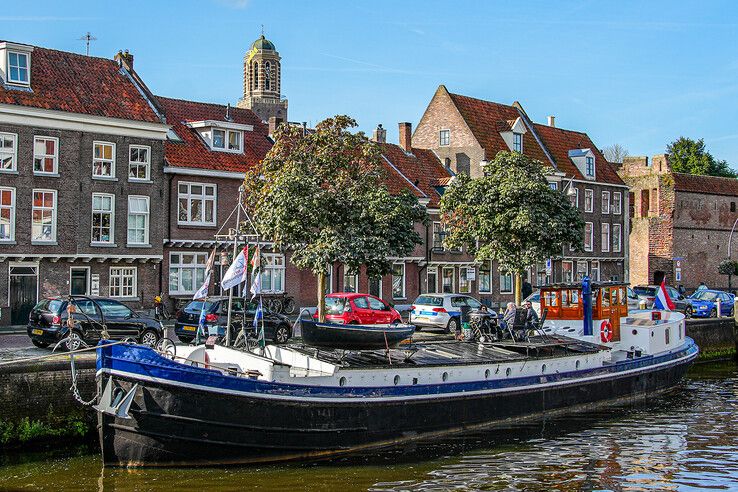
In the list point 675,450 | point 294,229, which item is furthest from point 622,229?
point 675,450

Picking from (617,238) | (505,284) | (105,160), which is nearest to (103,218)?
(105,160)

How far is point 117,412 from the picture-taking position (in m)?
17.0

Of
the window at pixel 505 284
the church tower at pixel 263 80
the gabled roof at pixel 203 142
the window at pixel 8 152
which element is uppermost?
the church tower at pixel 263 80

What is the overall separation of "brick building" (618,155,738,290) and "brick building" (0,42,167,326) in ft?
145

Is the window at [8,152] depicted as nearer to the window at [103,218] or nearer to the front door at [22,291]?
the window at [103,218]

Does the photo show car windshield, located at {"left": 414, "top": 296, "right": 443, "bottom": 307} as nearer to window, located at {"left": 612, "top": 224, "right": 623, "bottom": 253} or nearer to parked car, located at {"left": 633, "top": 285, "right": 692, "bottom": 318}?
parked car, located at {"left": 633, "top": 285, "right": 692, "bottom": 318}

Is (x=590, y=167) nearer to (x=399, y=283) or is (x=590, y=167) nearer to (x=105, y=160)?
(x=399, y=283)

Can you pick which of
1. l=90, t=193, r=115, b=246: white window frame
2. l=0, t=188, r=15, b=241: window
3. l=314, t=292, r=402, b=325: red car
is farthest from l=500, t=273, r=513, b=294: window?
l=0, t=188, r=15, b=241: window

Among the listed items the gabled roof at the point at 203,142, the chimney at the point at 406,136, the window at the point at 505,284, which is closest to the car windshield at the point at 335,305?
the gabled roof at the point at 203,142

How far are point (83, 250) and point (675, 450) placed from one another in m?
24.5

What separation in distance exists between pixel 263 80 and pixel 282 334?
244 feet

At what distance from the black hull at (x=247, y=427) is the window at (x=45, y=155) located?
786 inches

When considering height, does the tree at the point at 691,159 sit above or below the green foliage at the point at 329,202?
above

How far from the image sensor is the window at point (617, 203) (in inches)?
2547
